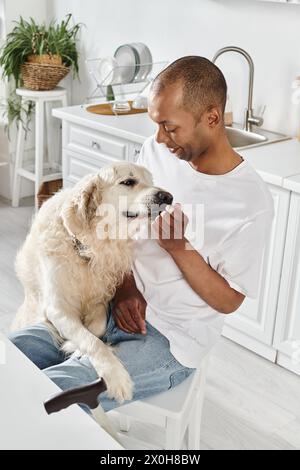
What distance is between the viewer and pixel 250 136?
3.05 m

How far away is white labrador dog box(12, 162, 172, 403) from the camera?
161 centimetres

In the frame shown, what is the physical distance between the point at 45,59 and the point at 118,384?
8.98 feet

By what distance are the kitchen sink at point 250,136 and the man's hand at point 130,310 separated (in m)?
1.44

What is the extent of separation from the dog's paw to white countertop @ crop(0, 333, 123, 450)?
35 centimetres

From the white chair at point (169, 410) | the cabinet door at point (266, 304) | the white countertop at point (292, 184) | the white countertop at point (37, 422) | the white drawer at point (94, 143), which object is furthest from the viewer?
the white drawer at point (94, 143)

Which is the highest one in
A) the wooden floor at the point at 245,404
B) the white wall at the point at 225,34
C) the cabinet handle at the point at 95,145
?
the white wall at the point at 225,34

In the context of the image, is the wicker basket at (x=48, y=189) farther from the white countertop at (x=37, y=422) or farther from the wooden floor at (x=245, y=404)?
the white countertop at (x=37, y=422)

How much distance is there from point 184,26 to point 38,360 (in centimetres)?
235

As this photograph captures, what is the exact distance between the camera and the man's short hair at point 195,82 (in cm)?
149

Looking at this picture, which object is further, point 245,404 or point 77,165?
point 77,165

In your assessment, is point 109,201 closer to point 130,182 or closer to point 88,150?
point 130,182

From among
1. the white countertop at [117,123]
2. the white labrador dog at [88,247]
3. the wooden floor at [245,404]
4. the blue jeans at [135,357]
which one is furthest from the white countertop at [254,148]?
the blue jeans at [135,357]

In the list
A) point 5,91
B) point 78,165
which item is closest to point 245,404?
point 78,165
